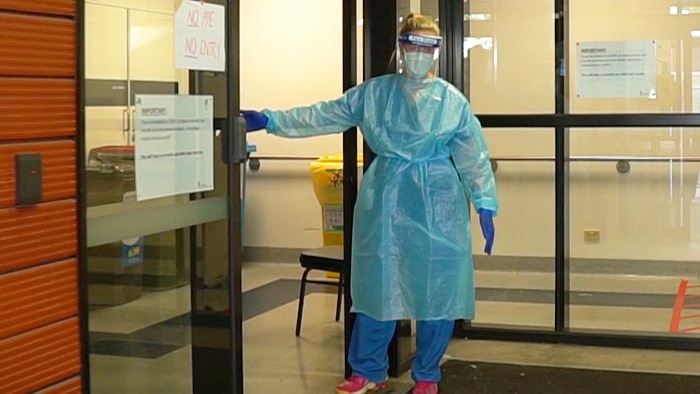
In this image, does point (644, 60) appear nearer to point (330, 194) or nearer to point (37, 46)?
point (330, 194)

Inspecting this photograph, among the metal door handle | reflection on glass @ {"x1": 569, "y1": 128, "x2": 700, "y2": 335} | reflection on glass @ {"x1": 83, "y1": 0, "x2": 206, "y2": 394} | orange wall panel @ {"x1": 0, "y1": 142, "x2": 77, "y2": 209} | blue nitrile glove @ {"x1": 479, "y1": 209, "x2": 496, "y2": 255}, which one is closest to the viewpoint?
orange wall panel @ {"x1": 0, "y1": 142, "x2": 77, "y2": 209}

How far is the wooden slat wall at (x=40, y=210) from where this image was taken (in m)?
2.06

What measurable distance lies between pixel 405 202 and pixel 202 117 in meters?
1.15

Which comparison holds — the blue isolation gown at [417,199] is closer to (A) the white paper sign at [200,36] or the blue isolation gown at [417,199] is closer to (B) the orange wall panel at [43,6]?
(A) the white paper sign at [200,36]

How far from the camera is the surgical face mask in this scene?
12.3ft

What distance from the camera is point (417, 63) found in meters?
3.77

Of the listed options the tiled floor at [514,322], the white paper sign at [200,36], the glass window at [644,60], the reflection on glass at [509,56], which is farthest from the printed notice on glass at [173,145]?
the glass window at [644,60]

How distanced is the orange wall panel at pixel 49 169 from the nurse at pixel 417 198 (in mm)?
1484

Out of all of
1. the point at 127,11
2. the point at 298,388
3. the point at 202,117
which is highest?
the point at 127,11

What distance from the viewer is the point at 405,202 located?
3.77 m

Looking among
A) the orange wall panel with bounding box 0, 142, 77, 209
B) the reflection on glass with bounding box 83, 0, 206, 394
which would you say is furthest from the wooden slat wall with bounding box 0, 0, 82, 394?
the reflection on glass with bounding box 83, 0, 206, 394

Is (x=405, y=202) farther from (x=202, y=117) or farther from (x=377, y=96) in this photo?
(x=202, y=117)

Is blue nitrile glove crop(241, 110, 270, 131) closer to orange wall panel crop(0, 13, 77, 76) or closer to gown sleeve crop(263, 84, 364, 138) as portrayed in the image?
gown sleeve crop(263, 84, 364, 138)

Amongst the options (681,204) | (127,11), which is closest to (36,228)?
(127,11)
